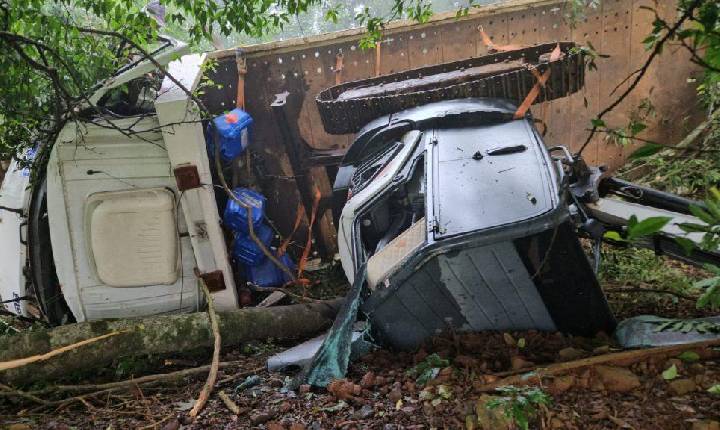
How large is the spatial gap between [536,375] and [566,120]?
13.1 feet

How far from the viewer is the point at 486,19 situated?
484cm

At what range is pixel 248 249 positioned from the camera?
370 cm

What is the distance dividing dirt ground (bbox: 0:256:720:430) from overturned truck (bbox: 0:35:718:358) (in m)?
0.15

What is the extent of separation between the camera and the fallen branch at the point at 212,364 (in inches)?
89.6

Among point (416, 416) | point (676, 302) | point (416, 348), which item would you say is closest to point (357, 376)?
point (416, 348)

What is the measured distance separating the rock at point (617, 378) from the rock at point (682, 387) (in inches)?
4.5

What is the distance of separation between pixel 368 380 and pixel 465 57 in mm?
3827

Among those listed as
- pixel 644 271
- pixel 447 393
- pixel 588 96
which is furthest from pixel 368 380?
pixel 588 96

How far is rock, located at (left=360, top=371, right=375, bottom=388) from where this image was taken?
2.16m

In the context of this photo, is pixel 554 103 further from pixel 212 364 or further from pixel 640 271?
pixel 212 364

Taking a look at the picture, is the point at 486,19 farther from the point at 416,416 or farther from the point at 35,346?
the point at 35,346

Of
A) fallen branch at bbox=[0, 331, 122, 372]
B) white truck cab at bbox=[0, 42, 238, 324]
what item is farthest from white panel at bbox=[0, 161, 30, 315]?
fallen branch at bbox=[0, 331, 122, 372]

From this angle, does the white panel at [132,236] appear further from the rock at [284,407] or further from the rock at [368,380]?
the rock at [368,380]

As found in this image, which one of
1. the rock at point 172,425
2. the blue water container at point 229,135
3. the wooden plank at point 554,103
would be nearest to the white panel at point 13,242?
the blue water container at point 229,135
